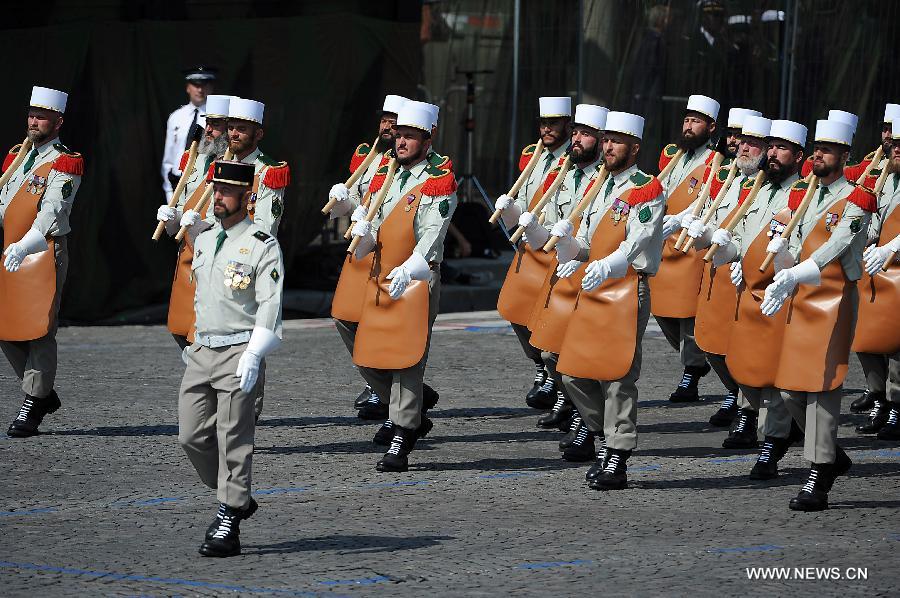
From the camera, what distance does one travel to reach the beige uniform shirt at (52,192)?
9844 mm

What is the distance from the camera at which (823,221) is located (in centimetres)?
857

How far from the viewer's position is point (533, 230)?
30.4 ft

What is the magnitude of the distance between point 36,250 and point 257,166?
4.50 ft

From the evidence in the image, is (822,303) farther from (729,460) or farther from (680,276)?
(680,276)

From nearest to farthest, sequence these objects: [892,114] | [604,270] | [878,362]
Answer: [604,270] → [878,362] → [892,114]

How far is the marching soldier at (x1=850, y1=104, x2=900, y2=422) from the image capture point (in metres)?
10.7

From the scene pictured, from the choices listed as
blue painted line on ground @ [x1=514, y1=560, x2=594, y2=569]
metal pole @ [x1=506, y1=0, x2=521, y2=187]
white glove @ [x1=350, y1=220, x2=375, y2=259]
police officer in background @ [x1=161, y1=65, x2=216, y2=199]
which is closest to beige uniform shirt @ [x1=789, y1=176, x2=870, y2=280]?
blue painted line on ground @ [x1=514, y1=560, x2=594, y2=569]

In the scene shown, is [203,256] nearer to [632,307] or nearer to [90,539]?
[90,539]

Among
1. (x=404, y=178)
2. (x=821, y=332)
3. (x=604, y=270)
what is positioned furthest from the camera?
(x=404, y=178)

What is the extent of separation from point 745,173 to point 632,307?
1.55 meters

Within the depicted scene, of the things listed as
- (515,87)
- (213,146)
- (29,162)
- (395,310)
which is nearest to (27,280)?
(29,162)

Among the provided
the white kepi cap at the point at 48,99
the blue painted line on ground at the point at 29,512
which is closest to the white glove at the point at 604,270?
the blue painted line on ground at the point at 29,512

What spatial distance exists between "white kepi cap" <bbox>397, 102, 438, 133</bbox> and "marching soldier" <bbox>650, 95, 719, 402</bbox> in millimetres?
2737

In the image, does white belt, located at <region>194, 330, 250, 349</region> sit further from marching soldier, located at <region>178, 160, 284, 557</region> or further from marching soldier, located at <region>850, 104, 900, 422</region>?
marching soldier, located at <region>850, 104, 900, 422</region>
